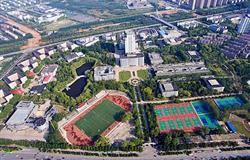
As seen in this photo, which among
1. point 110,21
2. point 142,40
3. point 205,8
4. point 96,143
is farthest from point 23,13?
point 96,143

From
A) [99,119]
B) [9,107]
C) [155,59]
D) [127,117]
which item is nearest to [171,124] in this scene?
[127,117]

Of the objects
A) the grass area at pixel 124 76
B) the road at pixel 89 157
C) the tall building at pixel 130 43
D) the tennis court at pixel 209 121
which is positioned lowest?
the road at pixel 89 157

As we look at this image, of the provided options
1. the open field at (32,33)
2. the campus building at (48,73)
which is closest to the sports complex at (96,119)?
the campus building at (48,73)

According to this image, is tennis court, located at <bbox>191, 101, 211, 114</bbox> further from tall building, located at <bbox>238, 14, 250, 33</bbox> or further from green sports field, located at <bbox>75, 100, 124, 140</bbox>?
tall building, located at <bbox>238, 14, 250, 33</bbox>

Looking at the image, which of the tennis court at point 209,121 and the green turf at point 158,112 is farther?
the green turf at point 158,112

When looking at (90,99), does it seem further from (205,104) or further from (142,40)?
(142,40)

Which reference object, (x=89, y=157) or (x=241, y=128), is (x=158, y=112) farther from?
(x=89, y=157)

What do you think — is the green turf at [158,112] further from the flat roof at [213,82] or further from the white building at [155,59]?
the white building at [155,59]

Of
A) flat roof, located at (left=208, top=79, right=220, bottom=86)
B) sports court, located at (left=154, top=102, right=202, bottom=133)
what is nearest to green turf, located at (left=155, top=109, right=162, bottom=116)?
sports court, located at (left=154, top=102, right=202, bottom=133)
